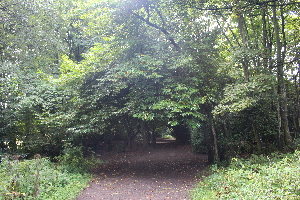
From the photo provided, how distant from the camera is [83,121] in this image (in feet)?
31.8

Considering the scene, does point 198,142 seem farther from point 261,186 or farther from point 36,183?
point 36,183

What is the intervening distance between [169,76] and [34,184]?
613 centimetres

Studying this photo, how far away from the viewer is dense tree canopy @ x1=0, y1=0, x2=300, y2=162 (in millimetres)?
7953

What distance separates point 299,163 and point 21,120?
39.6ft

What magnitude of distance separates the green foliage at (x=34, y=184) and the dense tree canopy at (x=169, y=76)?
7.81ft

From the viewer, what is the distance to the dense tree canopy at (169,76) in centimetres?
795

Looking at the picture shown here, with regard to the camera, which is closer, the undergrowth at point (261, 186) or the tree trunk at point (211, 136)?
the undergrowth at point (261, 186)

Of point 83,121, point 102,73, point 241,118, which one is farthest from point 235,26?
point 83,121

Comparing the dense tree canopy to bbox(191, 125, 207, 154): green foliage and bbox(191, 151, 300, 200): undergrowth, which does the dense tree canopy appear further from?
Result: bbox(191, 125, 207, 154): green foliage

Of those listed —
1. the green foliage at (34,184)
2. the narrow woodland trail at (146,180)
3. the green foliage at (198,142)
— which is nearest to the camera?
the green foliage at (34,184)

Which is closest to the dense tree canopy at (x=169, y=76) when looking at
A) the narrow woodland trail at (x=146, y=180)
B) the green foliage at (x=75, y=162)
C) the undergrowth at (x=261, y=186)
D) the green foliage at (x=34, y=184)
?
the green foliage at (x=75, y=162)

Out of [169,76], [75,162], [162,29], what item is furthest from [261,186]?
[75,162]

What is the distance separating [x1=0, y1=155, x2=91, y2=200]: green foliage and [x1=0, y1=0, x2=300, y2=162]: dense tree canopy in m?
2.38

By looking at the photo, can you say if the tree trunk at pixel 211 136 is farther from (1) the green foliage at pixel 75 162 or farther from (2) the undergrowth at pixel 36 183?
(2) the undergrowth at pixel 36 183
